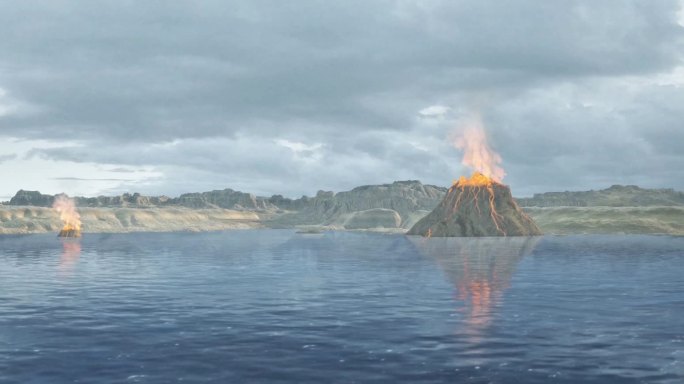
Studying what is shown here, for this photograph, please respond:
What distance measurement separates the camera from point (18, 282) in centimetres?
6975

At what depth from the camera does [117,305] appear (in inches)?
1954

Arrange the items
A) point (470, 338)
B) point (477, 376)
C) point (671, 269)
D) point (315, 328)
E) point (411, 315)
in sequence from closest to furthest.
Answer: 1. point (477, 376)
2. point (470, 338)
3. point (315, 328)
4. point (411, 315)
5. point (671, 269)

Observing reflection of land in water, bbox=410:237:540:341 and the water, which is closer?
the water

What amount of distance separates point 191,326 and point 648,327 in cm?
2643

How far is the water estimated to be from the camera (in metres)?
27.0

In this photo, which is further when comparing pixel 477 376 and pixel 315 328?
pixel 315 328

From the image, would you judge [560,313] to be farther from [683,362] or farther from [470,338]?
[683,362]

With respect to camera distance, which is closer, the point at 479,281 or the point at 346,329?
the point at 346,329

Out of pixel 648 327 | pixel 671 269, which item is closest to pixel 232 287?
pixel 648 327

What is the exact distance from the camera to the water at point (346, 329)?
27.0m

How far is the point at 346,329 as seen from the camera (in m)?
37.3

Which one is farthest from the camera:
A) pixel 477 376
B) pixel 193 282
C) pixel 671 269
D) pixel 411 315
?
pixel 671 269

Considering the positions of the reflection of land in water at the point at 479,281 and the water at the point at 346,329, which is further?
the reflection of land in water at the point at 479,281

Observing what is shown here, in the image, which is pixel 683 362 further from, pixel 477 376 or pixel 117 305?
pixel 117 305
